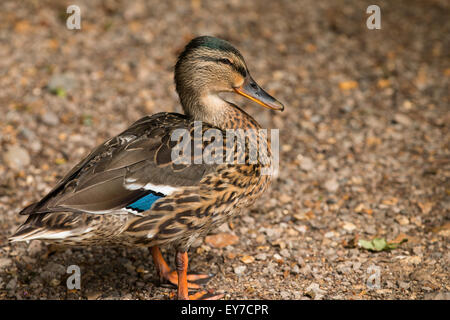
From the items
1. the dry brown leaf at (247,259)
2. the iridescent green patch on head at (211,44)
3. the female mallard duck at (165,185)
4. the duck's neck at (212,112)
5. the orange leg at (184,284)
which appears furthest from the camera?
the dry brown leaf at (247,259)

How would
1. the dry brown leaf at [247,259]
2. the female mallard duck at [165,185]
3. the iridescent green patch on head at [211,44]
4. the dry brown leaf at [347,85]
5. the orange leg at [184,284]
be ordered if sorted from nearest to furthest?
the female mallard duck at [165,185] → the orange leg at [184,284] → the iridescent green patch on head at [211,44] → the dry brown leaf at [247,259] → the dry brown leaf at [347,85]

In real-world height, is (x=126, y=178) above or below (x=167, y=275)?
above

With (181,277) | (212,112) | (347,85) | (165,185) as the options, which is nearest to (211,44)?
(212,112)

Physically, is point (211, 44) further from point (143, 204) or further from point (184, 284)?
point (184, 284)

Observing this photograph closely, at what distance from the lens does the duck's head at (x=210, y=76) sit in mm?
3811

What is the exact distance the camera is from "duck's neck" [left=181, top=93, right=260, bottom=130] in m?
3.92

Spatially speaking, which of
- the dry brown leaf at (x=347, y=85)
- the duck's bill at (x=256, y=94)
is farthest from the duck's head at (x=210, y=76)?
the dry brown leaf at (x=347, y=85)

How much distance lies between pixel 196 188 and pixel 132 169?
0.42m

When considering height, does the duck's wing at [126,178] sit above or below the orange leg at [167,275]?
above

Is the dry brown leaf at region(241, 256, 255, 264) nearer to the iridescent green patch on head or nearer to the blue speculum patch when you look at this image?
the blue speculum patch

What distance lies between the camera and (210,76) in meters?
3.86

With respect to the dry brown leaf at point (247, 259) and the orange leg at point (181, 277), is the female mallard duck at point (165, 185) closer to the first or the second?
the orange leg at point (181, 277)

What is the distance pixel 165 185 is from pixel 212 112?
2.43 feet
